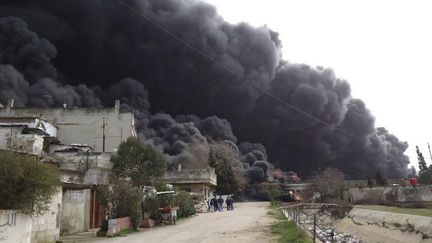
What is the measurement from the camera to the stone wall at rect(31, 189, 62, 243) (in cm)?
1292

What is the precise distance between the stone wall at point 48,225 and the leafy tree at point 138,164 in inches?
302

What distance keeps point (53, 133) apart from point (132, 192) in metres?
23.4

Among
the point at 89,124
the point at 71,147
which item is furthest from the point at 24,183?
the point at 89,124

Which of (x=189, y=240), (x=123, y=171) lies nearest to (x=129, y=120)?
(x=123, y=171)

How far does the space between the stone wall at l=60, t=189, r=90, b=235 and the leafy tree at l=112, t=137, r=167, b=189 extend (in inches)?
124

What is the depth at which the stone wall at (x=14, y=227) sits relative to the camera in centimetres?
986

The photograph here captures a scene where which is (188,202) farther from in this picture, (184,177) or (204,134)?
(204,134)

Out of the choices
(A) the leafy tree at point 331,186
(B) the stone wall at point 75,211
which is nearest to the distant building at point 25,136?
(B) the stone wall at point 75,211

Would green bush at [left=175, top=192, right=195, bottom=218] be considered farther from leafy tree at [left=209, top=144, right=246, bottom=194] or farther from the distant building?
leafy tree at [left=209, top=144, right=246, bottom=194]

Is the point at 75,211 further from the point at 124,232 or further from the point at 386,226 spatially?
the point at 386,226

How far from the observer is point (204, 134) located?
228 ft

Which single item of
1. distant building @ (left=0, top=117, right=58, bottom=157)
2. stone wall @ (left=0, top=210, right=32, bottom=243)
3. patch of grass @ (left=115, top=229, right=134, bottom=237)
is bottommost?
patch of grass @ (left=115, top=229, right=134, bottom=237)

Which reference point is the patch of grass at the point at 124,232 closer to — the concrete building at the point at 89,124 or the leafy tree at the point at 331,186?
the concrete building at the point at 89,124

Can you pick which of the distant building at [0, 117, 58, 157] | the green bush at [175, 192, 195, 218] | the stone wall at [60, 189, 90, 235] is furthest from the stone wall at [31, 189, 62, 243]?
the green bush at [175, 192, 195, 218]
